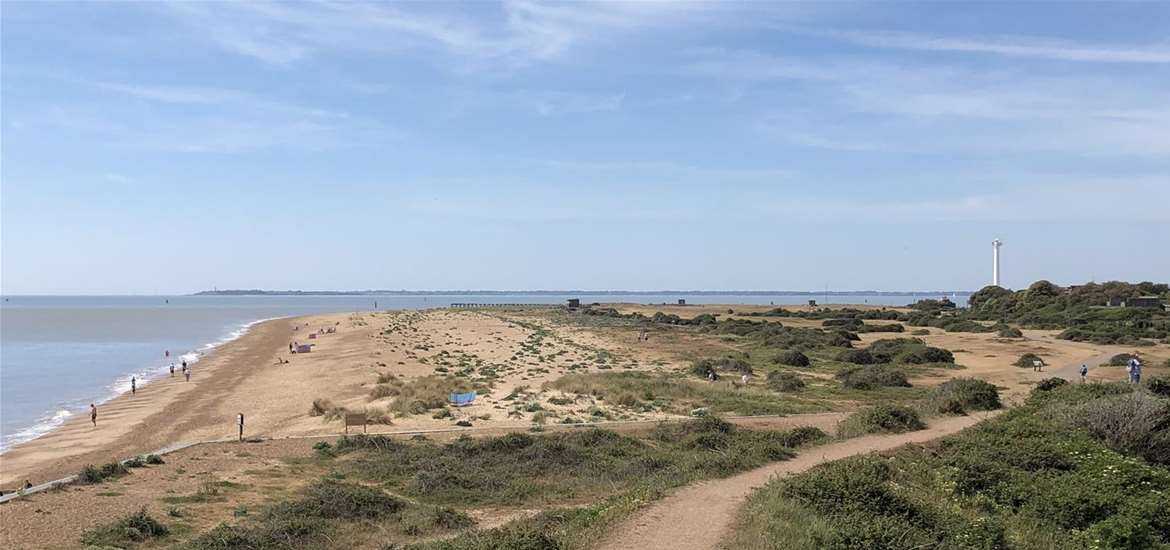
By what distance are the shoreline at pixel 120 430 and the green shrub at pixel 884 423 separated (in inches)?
822

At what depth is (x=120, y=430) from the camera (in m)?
31.8

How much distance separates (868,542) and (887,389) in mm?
26148

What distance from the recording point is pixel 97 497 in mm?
18922

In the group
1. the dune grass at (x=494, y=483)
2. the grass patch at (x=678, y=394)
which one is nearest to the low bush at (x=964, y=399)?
the grass patch at (x=678, y=394)

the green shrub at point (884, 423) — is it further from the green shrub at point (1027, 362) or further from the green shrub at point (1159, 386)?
the green shrub at point (1027, 362)

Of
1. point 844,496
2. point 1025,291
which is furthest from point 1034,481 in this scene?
point 1025,291

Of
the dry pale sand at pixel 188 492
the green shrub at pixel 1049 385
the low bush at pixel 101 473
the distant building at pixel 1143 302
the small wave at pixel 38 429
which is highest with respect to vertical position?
the distant building at pixel 1143 302

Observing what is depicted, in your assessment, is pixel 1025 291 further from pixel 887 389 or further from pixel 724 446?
pixel 724 446

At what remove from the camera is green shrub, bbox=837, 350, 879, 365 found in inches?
1938

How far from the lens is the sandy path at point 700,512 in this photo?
469 inches

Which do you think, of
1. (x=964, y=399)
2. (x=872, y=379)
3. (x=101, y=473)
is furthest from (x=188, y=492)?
(x=872, y=379)

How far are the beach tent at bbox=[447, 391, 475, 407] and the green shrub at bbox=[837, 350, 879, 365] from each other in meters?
25.8

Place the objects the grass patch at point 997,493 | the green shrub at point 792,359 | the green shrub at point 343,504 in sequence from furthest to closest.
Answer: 1. the green shrub at point 792,359
2. the green shrub at point 343,504
3. the grass patch at point 997,493

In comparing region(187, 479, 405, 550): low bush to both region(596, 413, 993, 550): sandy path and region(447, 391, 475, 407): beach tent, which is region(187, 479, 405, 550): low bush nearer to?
region(596, 413, 993, 550): sandy path
